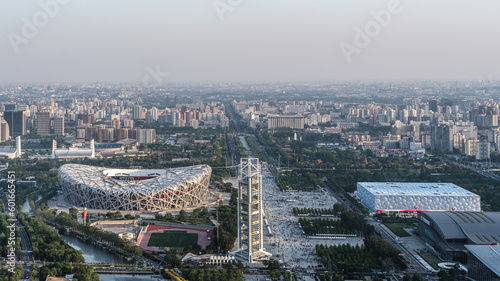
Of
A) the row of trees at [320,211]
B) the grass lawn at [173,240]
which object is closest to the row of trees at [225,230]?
the grass lawn at [173,240]

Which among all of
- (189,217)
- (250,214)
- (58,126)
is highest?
(58,126)

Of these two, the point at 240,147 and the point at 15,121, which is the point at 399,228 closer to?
the point at 240,147

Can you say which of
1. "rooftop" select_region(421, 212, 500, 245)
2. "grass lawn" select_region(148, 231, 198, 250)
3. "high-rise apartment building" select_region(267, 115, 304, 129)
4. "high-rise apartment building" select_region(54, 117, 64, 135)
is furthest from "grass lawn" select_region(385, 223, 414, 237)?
"high-rise apartment building" select_region(54, 117, 64, 135)

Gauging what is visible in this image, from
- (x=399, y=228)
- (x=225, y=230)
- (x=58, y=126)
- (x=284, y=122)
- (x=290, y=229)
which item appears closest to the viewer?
(x=225, y=230)

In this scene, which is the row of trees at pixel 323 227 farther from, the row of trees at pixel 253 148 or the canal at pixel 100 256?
the row of trees at pixel 253 148

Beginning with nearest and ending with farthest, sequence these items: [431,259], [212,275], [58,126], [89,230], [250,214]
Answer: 1. [212,275]
2. [250,214]
3. [431,259]
4. [89,230]
5. [58,126]

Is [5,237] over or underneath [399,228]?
over

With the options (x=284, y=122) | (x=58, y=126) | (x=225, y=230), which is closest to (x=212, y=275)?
(x=225, y=230)
